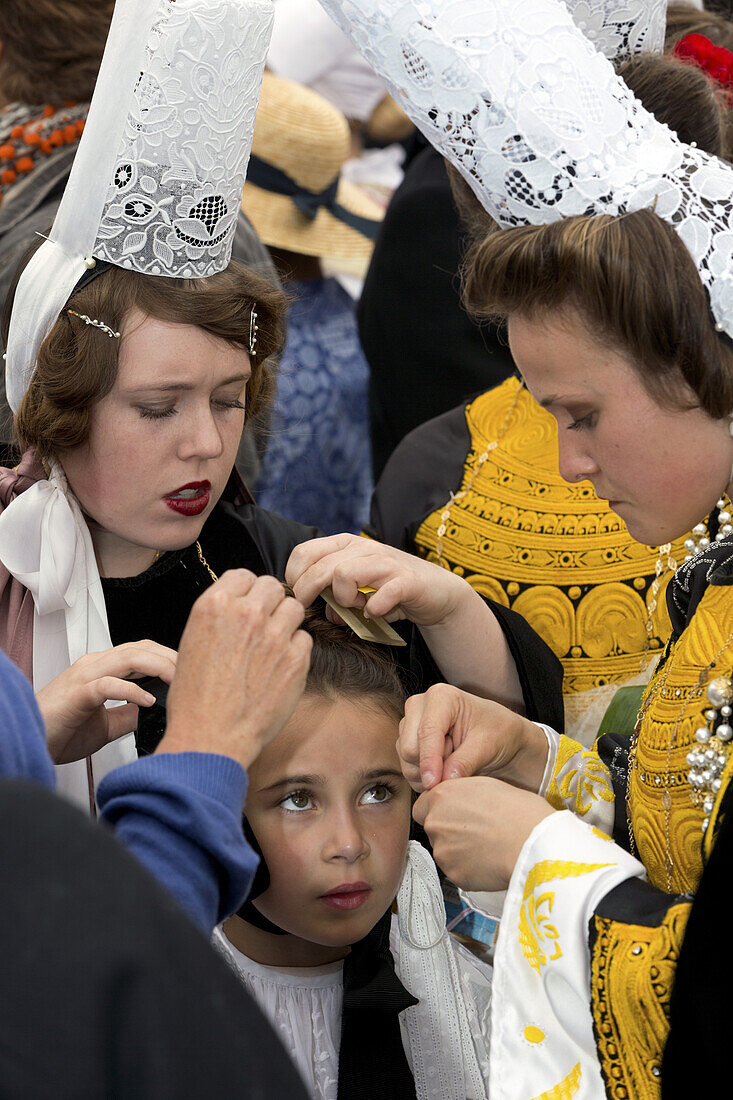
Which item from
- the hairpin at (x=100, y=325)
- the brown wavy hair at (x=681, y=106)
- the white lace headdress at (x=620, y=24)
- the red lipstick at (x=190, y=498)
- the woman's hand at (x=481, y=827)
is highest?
the white lace headdress at (x=620, y=24)

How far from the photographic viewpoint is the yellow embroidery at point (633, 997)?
1.02m

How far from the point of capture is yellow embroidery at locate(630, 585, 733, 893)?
1.15 meters

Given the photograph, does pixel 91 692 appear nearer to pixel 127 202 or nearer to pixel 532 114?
pixel 127 202

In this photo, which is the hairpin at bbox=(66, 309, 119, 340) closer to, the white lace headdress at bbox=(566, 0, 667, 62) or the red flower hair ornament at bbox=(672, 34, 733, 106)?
the white lace headdress at bbox=(566, 0, 667, 62)

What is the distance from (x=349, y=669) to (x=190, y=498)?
30 centimetres

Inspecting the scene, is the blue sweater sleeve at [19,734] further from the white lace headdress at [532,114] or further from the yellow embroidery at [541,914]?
the white lace headdress at [532,114]

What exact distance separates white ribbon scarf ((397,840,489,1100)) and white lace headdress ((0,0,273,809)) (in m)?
0.42

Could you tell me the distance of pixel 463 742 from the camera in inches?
52.4

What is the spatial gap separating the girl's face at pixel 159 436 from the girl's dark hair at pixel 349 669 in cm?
22

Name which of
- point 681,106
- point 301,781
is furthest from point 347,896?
point 681,106

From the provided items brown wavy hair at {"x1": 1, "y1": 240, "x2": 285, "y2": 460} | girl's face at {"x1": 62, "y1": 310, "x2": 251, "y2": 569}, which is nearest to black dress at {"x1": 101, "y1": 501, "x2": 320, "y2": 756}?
girl's face at {"x1": 62, "y1": 310, "x2": 251, "y2": 569}

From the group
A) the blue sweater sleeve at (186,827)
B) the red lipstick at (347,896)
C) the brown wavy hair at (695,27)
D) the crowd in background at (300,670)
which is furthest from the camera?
the brown wavy hair at (695,27)

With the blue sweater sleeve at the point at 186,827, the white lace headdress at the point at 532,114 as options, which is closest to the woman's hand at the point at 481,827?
the blue sweater sleeve at the point at 186,827

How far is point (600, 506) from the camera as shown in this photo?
171 centimetres
